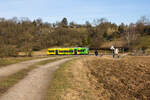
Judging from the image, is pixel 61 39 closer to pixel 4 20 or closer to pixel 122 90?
pixel 4 20

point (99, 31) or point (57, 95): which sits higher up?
point (99, 31)

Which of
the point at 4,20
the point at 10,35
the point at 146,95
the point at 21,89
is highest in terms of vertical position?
the point at 4,20

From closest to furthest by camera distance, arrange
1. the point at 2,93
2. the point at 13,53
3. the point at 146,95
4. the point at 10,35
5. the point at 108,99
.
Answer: the point at 2,93 → the point at 108,99 → the point at 146,95 → the point at 13,53 → the point at 10,35

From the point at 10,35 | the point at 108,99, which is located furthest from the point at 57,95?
the point at 10,35

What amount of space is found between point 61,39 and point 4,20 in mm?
30655

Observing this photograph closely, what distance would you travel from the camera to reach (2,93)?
8.25 m

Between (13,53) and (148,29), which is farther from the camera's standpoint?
(148,29)

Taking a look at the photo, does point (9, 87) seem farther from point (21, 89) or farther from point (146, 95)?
point (146, 95)

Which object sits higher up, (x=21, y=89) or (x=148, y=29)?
(x=148, y=29)

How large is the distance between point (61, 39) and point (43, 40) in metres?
9.15

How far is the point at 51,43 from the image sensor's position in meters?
89.9

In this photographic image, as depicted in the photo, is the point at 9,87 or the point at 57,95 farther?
the point at 9,87

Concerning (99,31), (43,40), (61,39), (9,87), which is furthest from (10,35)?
(9,87)

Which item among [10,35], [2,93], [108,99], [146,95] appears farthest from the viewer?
[10,35]
